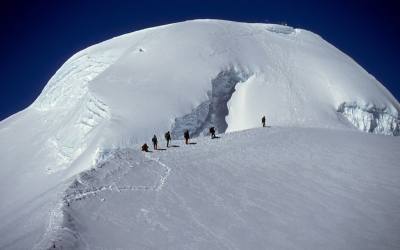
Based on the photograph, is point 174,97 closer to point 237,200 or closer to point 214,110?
point 214,110

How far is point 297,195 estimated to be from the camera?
19.0 metres

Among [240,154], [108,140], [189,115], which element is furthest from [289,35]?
[240,154]

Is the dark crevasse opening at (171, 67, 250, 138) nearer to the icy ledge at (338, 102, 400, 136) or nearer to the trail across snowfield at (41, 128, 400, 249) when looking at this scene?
the icy ledge at (338, 102, 400, 136)

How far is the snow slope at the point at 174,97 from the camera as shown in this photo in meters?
36.3

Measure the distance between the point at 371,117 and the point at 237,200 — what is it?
1219 inches

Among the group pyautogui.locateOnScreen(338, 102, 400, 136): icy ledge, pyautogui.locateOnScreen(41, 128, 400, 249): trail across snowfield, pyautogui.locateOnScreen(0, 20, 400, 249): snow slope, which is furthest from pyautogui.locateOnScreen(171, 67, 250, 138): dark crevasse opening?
pyautogui.locateOnScreen(41, 128, 400, 249): trail across snowfield

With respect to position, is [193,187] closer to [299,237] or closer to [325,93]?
[299,237]

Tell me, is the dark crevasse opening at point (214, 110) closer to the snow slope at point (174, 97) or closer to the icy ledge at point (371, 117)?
the snow slope at point (174, 97)

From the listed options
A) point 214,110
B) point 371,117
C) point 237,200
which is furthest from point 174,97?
point 237,200

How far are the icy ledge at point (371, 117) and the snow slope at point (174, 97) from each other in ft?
0.35

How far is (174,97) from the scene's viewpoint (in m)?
39.2

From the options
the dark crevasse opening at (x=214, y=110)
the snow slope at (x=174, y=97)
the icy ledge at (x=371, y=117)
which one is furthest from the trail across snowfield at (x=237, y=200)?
the icy ledge at (x=371, y=117)

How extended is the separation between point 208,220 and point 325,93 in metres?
32.0

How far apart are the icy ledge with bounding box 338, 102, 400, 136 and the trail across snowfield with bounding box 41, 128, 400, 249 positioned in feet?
55.8
